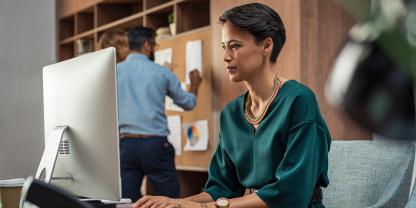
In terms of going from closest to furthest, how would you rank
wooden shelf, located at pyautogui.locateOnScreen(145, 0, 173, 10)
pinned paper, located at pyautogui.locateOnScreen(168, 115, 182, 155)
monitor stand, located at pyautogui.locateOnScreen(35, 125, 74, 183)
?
1. monitor stand, located at pyautogui.locateOnScreen(35, 125, 74, 183)
2. pinned paper, located at pyautogui.locateOnScreen(168, 115, 182, 155)
3. wooden shelf, located at pyautogui.locateOnScreen(145, 0, 173, 10)

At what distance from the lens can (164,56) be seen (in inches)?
178

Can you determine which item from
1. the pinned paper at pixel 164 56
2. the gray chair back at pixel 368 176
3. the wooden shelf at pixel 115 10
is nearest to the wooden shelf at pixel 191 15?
the pinned paper at pixel 164 56

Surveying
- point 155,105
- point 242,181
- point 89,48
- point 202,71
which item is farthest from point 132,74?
point 89,48

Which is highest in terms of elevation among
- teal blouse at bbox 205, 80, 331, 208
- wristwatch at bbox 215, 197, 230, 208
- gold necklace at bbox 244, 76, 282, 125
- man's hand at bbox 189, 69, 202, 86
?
man's hand at bbox 189, 69, 202, 86

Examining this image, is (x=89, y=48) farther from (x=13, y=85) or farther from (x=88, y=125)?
(x=88, y=125)

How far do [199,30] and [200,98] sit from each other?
0.47 meters

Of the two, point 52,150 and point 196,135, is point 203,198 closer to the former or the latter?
point 52,150

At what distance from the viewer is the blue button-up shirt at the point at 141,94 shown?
3.43 meters

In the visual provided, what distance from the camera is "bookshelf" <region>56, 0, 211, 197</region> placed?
13.3ft

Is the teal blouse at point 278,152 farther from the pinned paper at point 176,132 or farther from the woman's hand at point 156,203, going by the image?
the pinned paper at point 176,132

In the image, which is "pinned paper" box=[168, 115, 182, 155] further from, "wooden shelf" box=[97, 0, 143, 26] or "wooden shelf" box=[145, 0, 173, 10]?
"wooden shelf" box=[97, 0, 143, 26]

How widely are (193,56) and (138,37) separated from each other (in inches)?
28.9

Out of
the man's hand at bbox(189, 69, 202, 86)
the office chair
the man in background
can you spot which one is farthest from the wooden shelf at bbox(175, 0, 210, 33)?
the office chair

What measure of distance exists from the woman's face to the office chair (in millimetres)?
997
